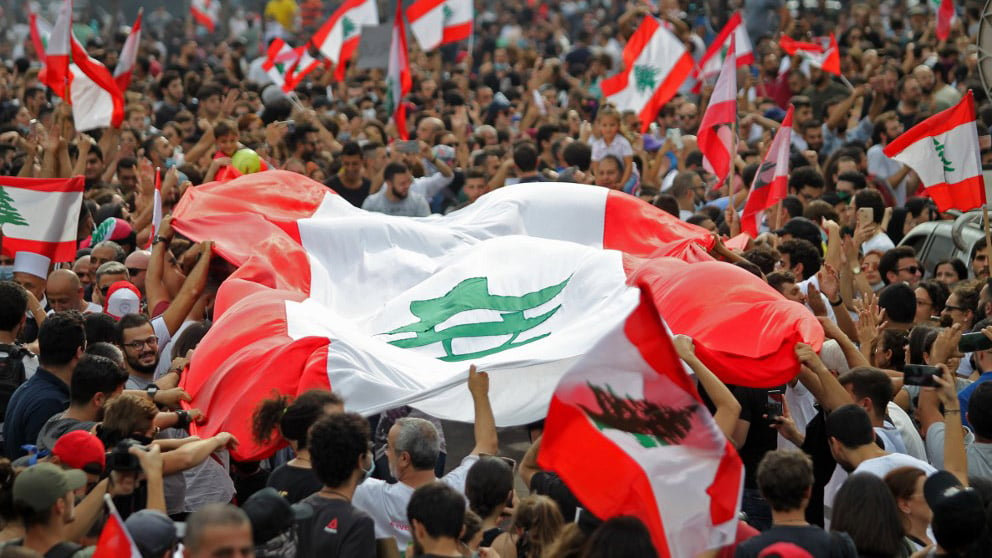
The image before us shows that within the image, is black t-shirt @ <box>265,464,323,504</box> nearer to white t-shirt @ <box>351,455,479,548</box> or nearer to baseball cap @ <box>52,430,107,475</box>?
white t-shirt @ <box>351,455,479,548</box>

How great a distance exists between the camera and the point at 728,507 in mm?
4289

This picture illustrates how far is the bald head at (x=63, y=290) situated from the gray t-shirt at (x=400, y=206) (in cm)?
340

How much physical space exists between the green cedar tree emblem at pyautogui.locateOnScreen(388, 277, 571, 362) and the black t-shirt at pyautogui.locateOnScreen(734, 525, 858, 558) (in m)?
2.84

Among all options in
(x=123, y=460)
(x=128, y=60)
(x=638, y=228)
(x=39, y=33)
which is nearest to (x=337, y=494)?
(x=123, y=460)

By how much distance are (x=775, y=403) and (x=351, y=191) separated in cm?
557

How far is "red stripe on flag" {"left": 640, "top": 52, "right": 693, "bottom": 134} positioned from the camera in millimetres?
13422

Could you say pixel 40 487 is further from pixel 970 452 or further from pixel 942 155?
pixel 942 155

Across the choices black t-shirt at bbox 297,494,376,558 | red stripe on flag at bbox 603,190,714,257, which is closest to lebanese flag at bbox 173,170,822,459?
red stripe on flag at bbox 603,190,714,257

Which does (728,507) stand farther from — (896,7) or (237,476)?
(896,7)

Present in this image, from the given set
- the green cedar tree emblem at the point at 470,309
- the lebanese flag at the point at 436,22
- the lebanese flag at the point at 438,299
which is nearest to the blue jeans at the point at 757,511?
the lebanese flag at the point at 438,299

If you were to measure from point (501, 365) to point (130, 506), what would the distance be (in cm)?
220

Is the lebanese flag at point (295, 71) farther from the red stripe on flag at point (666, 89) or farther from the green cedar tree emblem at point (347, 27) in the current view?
the red stripe on flag at point (666, 89)

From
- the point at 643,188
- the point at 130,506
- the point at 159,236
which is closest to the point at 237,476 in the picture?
the point at 130,506

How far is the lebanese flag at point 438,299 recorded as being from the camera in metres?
6.31
